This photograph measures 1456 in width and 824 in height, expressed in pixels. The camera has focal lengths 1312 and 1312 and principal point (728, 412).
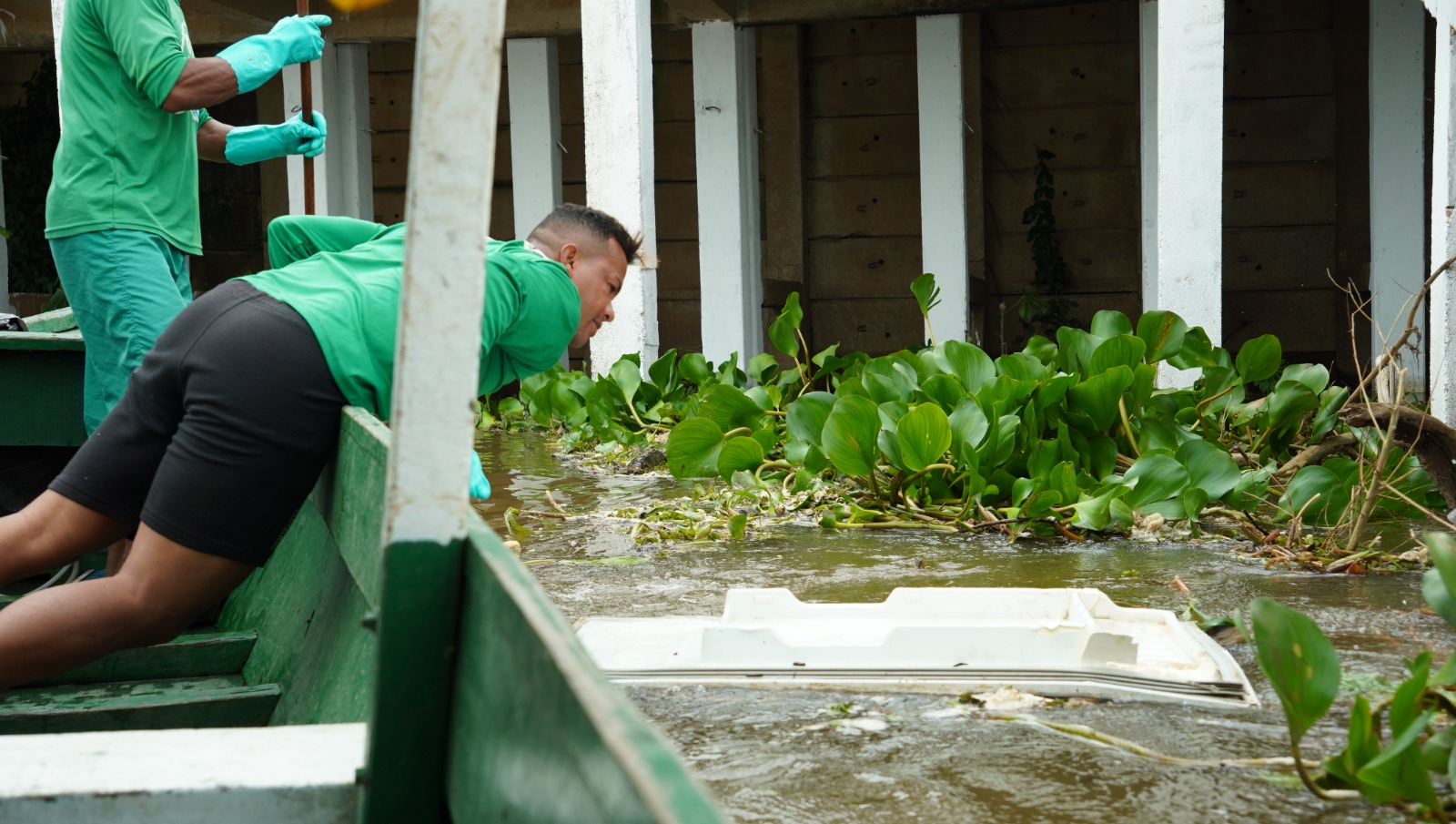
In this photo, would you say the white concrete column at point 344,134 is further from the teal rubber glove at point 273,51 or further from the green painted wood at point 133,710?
the green painted wood at point 133,710

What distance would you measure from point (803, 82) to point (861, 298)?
1.33 metres

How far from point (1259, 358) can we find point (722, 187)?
2992 millimetres

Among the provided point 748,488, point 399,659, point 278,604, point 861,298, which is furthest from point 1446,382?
point 861,298

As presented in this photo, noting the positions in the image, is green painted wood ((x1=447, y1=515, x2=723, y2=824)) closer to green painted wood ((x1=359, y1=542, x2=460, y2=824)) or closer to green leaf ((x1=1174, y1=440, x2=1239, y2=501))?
green painted wood ((x1=359, y1=542, x2=460, y2=824))

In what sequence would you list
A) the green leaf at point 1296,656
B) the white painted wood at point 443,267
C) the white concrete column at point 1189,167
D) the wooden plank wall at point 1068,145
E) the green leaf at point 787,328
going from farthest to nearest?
1. the wooden plank wall at point 1068,145
2. the white concrete column at point 1189,167
3. the green leaf at point 787,328
4. the green leaf at point 1296,656
5. the white painted wood at point 443,267

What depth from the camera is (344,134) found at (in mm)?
7348

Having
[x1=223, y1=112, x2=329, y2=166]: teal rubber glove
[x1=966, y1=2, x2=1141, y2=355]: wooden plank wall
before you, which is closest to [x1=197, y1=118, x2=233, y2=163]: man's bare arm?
[x1=223, y1=112, x2=329, y2=166]: teal rubber glove

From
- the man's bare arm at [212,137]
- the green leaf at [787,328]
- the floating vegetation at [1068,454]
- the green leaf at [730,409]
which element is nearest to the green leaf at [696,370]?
the green leaf at [787,328]

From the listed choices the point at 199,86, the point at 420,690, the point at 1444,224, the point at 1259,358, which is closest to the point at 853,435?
the point at 1259,358

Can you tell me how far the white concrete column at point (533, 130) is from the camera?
6.76 meters

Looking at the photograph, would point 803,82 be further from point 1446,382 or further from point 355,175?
point 1446,382

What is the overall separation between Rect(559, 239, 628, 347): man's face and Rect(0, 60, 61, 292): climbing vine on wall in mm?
7155

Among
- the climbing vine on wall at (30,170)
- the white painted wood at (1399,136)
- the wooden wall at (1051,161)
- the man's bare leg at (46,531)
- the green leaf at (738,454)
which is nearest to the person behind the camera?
the man's bare leg at (46,531)

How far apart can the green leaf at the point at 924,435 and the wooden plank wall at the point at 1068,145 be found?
14.3 ft
